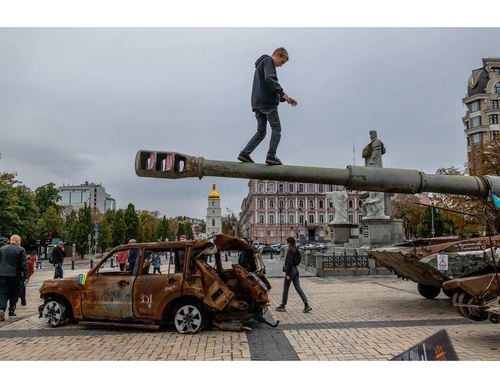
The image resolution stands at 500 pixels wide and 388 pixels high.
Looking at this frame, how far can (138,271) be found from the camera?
839 centimetres

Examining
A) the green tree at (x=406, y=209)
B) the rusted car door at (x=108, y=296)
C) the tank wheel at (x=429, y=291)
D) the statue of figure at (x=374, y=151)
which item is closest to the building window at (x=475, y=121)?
the green tree at (x=406, y=209)

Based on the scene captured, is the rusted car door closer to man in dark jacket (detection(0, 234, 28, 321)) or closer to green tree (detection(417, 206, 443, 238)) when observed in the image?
man in dark jacket (detection(0, 234, 28, 321))

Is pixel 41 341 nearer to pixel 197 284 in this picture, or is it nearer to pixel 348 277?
pixel 197 284

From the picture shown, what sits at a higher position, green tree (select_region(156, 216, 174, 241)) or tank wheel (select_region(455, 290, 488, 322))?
green tree (select_region(156, 216, 174, 241))

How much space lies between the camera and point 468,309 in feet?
23.5

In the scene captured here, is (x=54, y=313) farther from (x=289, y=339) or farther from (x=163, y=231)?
(x=163, y=231)

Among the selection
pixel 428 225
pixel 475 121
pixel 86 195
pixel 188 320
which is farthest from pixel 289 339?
pixel 86 195

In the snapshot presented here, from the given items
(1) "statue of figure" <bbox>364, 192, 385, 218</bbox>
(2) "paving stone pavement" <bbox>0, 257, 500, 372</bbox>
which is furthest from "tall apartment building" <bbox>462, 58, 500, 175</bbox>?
(2) "paving stone pavement" <bbox>0, 257, 500, 372</bbox>

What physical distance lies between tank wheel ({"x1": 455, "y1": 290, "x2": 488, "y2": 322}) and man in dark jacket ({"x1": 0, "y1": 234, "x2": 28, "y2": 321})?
9271 mm

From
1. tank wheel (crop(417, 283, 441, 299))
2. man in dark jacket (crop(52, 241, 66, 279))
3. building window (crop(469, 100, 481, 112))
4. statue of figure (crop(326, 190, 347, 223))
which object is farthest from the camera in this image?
building window (crop(469, 100, 481, 112))

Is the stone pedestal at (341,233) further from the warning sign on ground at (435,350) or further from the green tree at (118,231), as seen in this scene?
the green tree at (118,231)

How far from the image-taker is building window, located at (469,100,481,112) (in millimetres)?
62188
